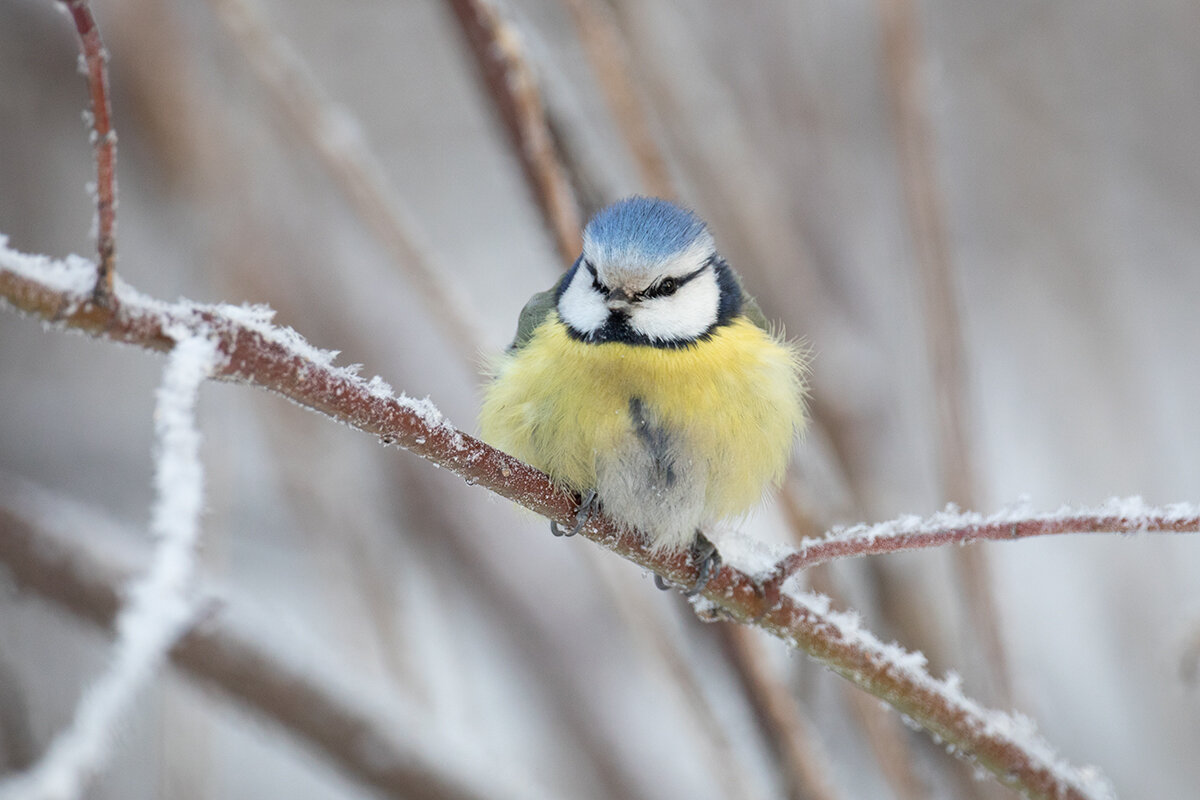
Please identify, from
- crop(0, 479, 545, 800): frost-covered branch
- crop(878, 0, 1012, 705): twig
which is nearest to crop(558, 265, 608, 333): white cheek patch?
crop(878, 0, 1012, 705): twig

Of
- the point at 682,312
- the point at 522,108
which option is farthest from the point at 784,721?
the point at 522,108

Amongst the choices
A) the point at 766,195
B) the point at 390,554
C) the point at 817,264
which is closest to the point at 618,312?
the point at 766,195

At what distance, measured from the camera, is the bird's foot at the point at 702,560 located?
1018 millimetres

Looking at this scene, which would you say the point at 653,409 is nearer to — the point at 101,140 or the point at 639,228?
the point at 639,228

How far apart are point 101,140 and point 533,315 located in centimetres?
91

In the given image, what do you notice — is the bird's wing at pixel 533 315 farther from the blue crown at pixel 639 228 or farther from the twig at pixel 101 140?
the twig at pixel 101 140

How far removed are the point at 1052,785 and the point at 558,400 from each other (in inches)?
26.2

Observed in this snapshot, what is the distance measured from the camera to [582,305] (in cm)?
138

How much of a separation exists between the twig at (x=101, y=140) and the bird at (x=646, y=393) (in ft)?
2.12

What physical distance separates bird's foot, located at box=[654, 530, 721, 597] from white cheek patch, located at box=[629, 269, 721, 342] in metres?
0.28

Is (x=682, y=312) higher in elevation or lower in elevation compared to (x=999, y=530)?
higher

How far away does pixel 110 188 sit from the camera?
0.55m

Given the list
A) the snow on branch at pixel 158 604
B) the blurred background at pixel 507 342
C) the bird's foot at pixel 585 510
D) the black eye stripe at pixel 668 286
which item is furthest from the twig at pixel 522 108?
the snow on branch at pixel 158 604

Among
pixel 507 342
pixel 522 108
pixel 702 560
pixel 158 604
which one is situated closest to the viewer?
pixel 158 604
